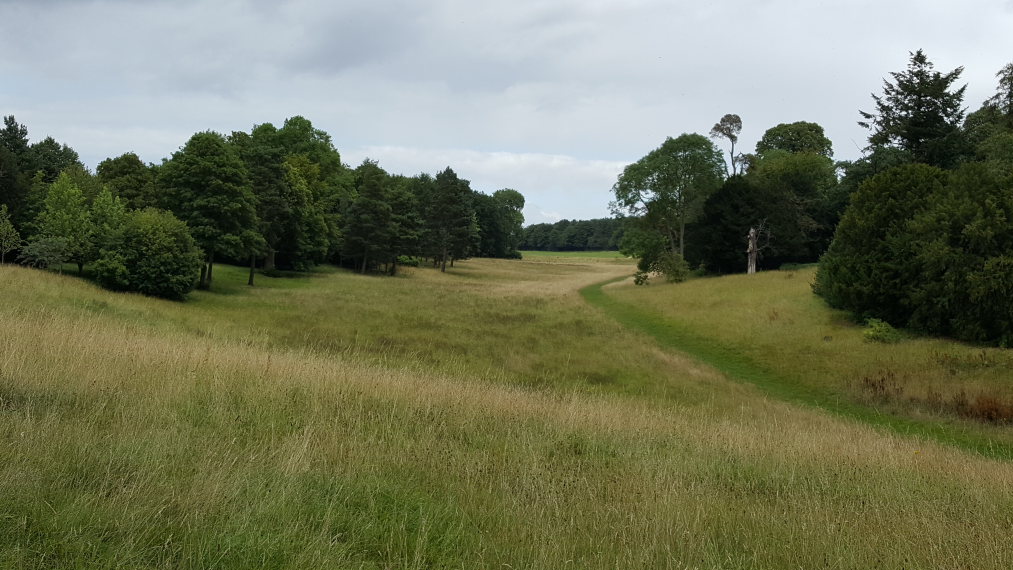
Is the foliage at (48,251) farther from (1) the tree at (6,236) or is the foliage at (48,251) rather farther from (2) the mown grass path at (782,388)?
(2) the mown grass path at (782,388)

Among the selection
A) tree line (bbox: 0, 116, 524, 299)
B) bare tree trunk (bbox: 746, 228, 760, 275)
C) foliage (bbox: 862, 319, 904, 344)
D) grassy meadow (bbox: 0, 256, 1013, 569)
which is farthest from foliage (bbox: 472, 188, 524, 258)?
grassy meadow (bbox: 0, 256, 1013, 569)

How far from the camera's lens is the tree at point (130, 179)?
55406 millimetres

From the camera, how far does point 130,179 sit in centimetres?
5672

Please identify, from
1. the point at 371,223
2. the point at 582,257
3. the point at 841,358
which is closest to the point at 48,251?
the point at 371,223

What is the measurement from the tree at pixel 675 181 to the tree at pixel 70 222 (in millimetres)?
46048

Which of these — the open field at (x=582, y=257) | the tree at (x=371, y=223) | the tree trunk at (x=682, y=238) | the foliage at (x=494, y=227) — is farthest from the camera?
the open field at (x=582, y=257)

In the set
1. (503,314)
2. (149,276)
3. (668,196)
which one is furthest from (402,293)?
(668,196)

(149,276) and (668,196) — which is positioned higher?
(668,196)

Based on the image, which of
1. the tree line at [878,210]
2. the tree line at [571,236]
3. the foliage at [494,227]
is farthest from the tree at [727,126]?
the tree line at [571,236]

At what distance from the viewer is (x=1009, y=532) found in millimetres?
4777

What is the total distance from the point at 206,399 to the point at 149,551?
405 cm

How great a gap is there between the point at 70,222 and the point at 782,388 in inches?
1592

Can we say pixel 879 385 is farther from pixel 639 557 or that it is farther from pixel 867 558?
pixel 639 557

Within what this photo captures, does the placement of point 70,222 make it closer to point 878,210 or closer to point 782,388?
point 782,388
